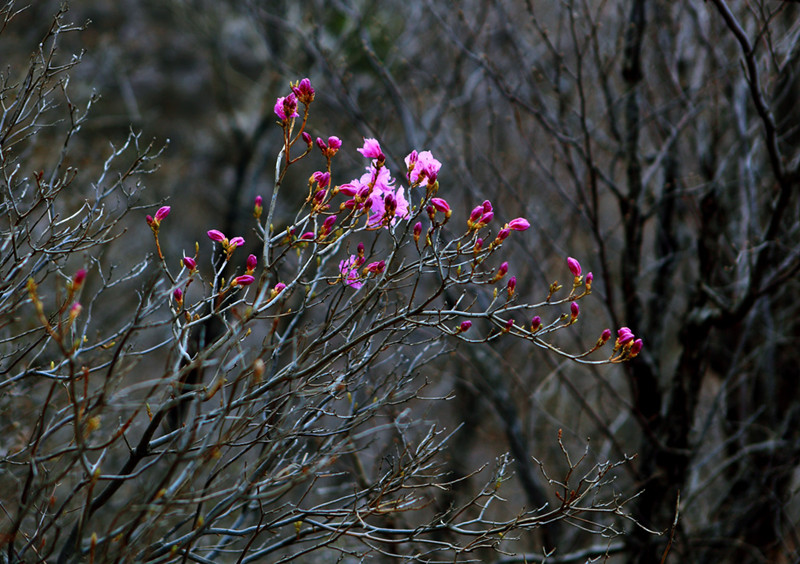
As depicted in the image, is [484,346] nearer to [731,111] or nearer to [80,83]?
[731,111]

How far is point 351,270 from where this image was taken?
2508 mm

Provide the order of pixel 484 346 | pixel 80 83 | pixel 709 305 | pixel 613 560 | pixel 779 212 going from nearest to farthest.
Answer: pixel 779 212
pixel 709 305
pixel 484 346
pixel 613 560
pixel 80 83

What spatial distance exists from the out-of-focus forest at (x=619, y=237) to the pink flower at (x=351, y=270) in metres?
0.65

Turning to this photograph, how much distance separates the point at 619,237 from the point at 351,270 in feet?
23.2

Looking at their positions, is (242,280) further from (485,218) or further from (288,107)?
(485,218)

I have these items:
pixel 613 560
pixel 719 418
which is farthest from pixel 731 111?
pixel 613 560

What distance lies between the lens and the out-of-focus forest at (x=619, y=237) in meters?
3.92

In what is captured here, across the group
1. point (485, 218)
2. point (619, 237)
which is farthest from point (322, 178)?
point (619, 237)

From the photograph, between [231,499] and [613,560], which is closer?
[231,499]

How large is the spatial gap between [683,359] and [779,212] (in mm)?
1144

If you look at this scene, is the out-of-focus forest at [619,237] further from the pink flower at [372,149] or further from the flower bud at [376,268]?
the pink flower at [372,149]

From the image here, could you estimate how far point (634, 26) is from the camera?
14.8 ft

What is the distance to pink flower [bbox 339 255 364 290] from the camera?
2.47 m

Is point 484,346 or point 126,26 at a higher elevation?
point 126,26
